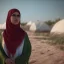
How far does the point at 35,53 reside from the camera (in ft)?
11.6

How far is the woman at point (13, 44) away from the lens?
1349 mm

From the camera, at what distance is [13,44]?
4.44 ft

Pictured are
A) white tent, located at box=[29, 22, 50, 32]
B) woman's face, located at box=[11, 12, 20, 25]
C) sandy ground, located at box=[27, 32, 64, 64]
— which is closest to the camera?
woman's face, located at box=[11, 12, 20, 25]

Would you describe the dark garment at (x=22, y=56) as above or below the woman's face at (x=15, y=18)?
below

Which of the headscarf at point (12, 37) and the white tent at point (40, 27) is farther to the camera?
the white tent at point (40, 27)

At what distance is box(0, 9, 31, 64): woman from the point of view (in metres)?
1.35

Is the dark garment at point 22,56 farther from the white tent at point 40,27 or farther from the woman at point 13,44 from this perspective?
the white tent at point 40,27

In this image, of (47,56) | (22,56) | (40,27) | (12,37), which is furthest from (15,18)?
(40,27)

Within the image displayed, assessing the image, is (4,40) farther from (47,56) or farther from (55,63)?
(47,56)

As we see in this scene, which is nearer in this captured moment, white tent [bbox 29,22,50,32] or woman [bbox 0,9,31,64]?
woman [bbox 0,9,31,64]

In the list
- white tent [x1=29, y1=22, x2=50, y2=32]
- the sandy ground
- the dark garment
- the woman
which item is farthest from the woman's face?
white tent [x1=29, y1=22, x2=50, y2=32]

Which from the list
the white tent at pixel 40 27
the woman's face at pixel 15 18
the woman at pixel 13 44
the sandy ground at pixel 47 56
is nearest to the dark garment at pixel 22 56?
the woman at pixel 13 44

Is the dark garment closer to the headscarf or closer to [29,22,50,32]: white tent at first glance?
the headscarf

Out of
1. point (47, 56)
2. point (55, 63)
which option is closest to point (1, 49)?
point (55, 63)
